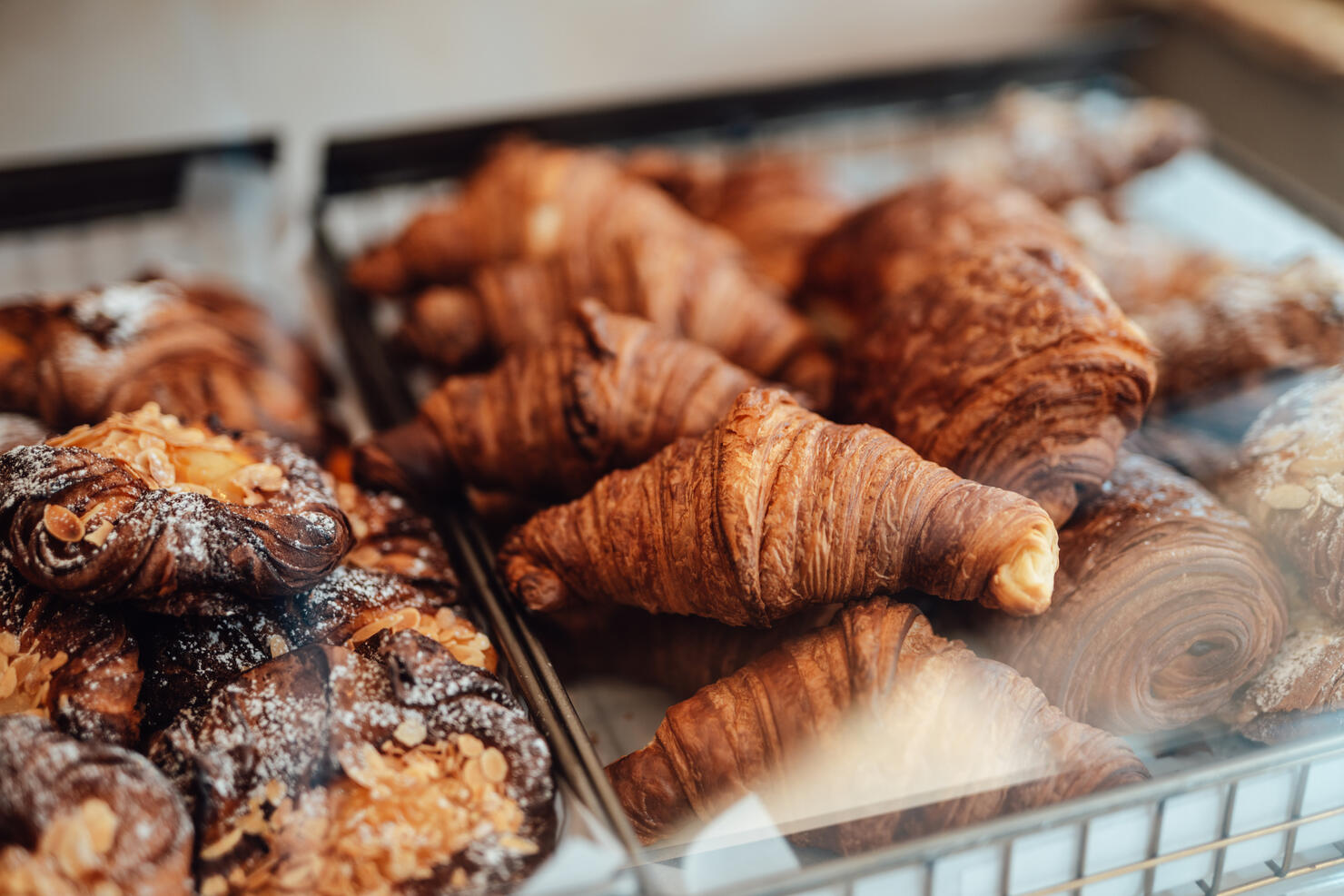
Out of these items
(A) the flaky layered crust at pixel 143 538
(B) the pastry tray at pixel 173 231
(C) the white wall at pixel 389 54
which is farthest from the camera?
(C) the white wall at pixel 389 54

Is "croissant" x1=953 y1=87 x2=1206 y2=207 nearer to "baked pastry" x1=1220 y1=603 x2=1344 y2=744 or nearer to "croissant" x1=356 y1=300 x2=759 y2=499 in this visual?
"croissant" x1=356 y1=300 x2=759 y2=499

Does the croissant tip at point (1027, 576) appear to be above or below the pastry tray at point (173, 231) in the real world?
below

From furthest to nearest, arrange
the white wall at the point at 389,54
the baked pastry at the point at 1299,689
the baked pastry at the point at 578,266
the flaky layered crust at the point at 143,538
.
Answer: the white wall at the point at 389,54 → the baked pastry at the point at 578,266 → the baked pastry at the point at 1299,689 → the flaky layered crust at the point at 143,538

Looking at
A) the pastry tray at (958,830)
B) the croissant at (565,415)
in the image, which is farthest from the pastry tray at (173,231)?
the croissant at (565,415)

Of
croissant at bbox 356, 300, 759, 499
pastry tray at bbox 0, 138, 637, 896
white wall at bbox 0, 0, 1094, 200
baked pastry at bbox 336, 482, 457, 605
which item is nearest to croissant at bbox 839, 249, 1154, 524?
croissant at bbox 356, 300, 759, 499

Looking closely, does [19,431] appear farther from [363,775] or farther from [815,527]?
[815,527]

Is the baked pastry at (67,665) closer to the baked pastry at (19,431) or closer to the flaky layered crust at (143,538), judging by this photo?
the flaky layered crust at (143,538)
